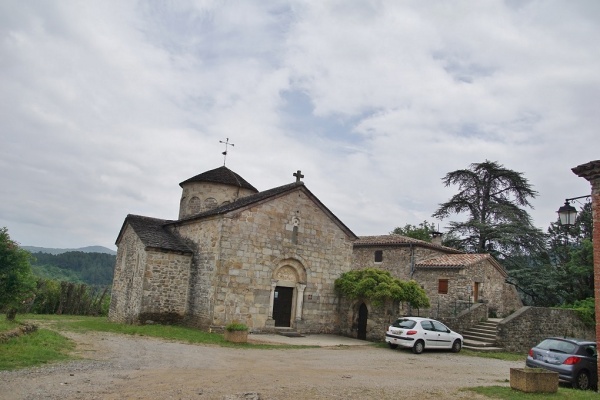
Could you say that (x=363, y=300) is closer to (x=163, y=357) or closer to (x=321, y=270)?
(x=321, y=270)

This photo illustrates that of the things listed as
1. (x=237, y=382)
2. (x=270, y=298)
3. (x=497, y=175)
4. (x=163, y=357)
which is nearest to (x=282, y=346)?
(x=270, y=298)

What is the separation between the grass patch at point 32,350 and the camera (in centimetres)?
1032

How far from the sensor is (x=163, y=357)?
43.0 ft

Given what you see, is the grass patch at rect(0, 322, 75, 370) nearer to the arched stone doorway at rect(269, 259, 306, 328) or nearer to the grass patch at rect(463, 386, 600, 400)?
the arched stone doorway at rect(269, 259, 306, 328)

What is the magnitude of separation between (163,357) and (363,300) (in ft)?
37.7

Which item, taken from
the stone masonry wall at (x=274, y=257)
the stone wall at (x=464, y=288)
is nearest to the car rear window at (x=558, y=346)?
the stone masonry wall at (x=274, y=257)

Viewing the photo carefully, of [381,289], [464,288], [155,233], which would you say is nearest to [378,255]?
[464,288]

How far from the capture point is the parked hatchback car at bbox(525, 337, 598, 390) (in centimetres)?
1314

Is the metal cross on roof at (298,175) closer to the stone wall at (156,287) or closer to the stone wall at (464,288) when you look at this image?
the stone wall at (156,287)

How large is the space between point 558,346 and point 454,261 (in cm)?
1435

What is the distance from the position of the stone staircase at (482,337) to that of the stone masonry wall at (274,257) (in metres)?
6.49

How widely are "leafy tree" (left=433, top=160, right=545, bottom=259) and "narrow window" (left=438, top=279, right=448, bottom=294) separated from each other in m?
12.3

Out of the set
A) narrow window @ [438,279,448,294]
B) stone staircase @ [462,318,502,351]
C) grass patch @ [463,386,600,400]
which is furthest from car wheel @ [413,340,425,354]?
narrow window @ [438,279,448,294]

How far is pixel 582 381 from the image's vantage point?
13.3 metres
